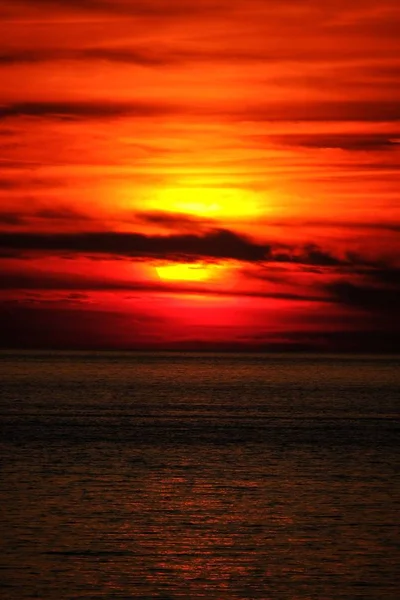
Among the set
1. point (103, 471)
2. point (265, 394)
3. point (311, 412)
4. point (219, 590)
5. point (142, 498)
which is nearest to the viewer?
point (219, 590)

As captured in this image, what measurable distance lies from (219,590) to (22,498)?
1526 centimetres

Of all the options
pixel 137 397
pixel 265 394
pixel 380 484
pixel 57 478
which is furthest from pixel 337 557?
pixel 265 394

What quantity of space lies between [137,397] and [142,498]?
102150 mm

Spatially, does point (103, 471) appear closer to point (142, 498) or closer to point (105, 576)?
point (142, 498)

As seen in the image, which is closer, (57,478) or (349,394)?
(57,478)

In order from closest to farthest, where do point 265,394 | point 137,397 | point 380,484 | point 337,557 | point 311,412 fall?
Answer: point 337,557 < point 380,484 < point 311,412 < point 137,397 < point 265,394

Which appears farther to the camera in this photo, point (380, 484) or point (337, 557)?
point (380, 484)

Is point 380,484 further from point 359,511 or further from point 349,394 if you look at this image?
point 349,394

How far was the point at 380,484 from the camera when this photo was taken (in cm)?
4869

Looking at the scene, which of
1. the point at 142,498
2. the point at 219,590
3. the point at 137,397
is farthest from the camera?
the point at 137,397

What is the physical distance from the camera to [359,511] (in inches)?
1596

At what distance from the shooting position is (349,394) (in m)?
161

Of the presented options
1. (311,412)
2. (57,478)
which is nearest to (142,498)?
(57,478)

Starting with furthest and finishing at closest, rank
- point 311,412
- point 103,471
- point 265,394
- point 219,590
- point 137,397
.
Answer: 1. point 265,394
2. point 137,397
3. point 311,412
4. point 103,471
5. point 219,590
